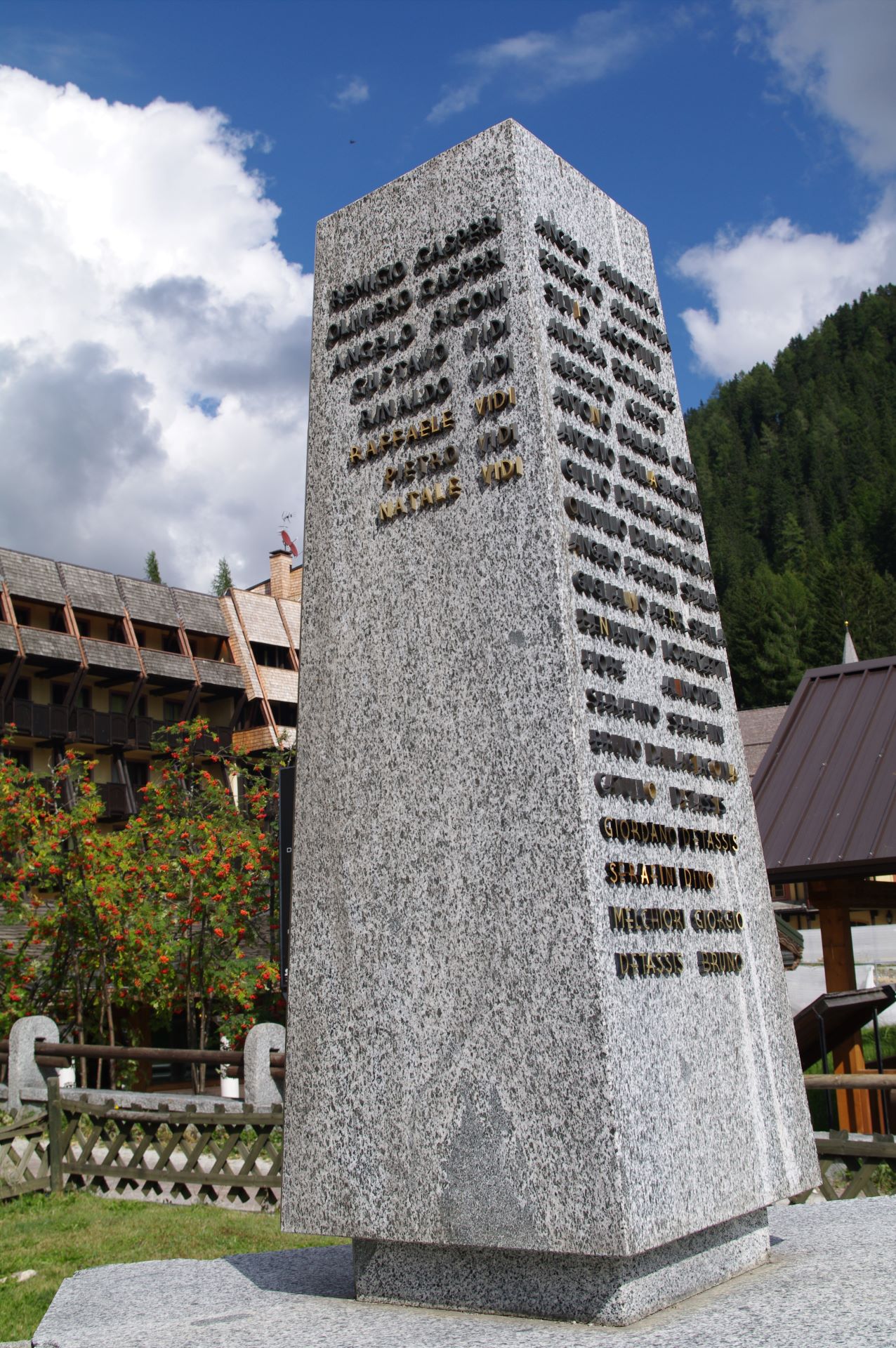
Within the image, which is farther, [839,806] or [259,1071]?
[259,1071]

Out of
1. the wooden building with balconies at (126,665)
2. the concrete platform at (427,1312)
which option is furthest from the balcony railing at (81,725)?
the concrete platform at (427,1312)

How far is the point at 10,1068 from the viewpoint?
49.3 feet

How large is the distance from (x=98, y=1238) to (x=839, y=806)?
660 cm

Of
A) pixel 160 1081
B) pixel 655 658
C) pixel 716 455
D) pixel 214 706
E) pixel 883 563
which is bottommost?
pixel 160 1081

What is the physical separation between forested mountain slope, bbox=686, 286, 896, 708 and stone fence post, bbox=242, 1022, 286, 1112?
5330 centimetres

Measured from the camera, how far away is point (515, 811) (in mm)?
4387

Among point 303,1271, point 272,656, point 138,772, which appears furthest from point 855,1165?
point 272,656

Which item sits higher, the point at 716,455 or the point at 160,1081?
the point at 716,455

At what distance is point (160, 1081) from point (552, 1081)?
996 inches

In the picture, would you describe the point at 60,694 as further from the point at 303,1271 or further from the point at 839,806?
the point at 303,1271

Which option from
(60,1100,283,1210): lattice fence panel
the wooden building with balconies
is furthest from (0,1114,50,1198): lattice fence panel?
the wooden building with balconies

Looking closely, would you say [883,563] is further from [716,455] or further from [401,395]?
[401,395]

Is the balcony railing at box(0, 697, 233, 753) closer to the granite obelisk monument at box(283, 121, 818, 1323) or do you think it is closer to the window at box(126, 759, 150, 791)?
the window at box(126, 759, 150, 791)

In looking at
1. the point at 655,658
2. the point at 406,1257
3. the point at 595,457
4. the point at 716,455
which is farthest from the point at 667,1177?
the point at 716,455
